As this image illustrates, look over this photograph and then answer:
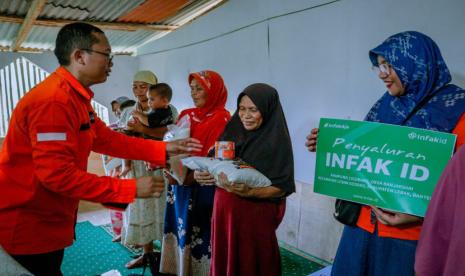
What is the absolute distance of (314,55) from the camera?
322 cm

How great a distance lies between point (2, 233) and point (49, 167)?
430 mm

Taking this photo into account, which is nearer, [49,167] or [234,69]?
[49,167]

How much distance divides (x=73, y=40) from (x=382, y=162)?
141 cm

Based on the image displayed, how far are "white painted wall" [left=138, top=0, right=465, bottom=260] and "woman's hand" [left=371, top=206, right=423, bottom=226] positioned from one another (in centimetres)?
139

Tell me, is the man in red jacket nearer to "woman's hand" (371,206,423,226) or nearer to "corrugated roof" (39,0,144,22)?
"woman's hand" (371,206,423,226)

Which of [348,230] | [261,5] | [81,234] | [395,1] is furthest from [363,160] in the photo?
[81,234]

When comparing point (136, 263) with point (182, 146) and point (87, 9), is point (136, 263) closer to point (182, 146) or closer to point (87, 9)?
point (182, 146)

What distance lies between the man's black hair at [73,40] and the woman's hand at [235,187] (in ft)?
2.96

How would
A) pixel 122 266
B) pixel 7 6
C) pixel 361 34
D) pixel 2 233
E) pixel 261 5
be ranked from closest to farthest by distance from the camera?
pixel 2 233 → pixel 361 34 → pixel 122 266 → pixel 261 5 → pixel 7 6

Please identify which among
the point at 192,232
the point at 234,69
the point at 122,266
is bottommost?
the point at 122,266

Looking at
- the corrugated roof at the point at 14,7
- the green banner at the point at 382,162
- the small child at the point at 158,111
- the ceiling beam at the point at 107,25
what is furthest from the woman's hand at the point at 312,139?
the ceiling beam at the point at 107,25

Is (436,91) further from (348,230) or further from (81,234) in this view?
(81,234)

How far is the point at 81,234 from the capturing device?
12.8ft

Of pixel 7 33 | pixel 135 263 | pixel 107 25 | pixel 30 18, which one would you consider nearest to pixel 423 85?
pixel 135 263
